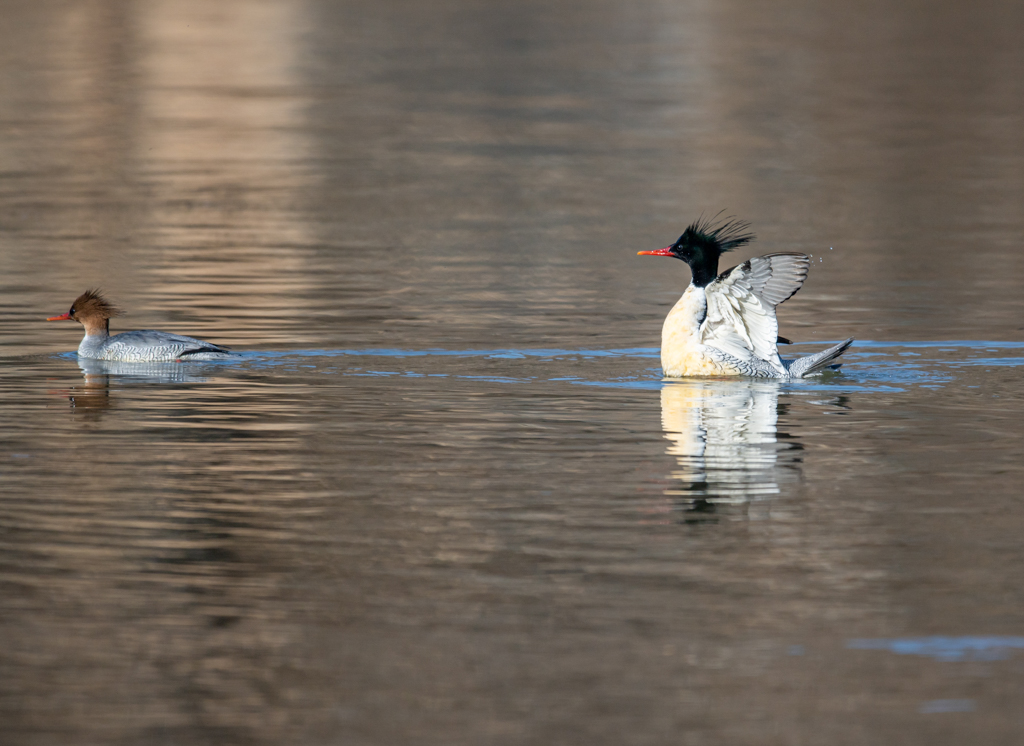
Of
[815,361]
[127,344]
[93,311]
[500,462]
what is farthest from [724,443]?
[93,311]

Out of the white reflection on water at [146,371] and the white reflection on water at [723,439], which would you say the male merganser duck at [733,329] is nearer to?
the white reflection on water at [723,439]

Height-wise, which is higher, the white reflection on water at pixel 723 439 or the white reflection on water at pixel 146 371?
the white reflection on water at pixel 146 371

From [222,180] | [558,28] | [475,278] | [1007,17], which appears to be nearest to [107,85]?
[222,180]

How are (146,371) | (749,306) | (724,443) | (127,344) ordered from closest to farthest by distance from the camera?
1. (724,443)
2. (749,306)
3. (146,371)
4. (127,344)

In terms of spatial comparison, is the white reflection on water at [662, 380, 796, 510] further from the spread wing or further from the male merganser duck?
the spread wing

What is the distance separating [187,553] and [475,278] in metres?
11.4

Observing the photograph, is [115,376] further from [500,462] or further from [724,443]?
[724,443]

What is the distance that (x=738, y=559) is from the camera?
8.29 m

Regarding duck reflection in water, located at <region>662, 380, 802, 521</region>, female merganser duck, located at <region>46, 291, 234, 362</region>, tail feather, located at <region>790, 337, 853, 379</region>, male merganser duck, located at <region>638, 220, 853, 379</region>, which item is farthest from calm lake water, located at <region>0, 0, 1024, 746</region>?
tail feather, located at <region>790, 337, 853, 379</region>

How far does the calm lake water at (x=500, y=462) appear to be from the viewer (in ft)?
21.9

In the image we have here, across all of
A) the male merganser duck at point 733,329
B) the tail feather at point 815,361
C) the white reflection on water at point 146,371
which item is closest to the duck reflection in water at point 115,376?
the white reflection on water at point 146,371

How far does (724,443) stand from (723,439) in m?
0.14

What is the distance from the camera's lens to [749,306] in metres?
14.0

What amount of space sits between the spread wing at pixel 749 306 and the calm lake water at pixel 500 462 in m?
0.46
